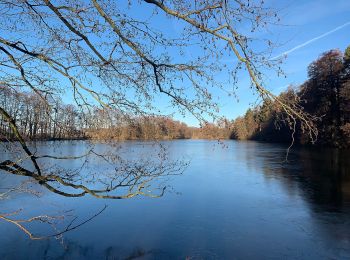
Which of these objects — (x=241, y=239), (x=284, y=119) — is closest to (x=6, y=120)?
(x=284, y=119)

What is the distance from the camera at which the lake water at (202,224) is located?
6.73 metres

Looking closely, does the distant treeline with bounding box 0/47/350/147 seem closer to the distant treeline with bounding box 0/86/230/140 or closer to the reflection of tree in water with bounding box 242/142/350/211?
the distant treeline with bounding box 0/86/230/140

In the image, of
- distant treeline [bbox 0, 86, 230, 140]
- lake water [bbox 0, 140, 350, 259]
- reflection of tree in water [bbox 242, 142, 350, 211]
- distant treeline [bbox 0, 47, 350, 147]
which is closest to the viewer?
distant treeline [bbox 0, 47, 350, 147]

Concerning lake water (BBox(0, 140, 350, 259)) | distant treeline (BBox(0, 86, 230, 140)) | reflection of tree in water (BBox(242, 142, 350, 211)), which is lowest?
lake water (BBox(0, 140, 350, 259))

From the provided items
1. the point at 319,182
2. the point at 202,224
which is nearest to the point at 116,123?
the point at 202,224

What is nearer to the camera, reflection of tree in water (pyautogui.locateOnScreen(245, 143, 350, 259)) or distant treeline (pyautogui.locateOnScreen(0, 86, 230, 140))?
distant treeline (pyautogui.locateOnScreen(0, 86, 230, 140))

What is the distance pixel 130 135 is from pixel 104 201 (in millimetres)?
8150

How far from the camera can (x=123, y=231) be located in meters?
8.02

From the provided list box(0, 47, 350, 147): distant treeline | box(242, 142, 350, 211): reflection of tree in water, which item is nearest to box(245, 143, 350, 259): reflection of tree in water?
box(242, 142, 350, 211): reflection of tree in water

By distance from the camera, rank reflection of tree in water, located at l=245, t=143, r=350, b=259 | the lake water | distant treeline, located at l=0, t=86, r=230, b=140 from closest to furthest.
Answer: distant treeline, located at l=0, t=86, r=230, b=140, the lake water, reflection of tree in water, located at l=245, t=143, r=350, b=259

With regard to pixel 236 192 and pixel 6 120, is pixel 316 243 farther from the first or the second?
pixel 6 120

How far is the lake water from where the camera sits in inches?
265

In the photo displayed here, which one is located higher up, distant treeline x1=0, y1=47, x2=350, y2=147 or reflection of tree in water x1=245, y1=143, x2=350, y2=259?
distant treeline x1=0, y1=47, x2=350, y2=147

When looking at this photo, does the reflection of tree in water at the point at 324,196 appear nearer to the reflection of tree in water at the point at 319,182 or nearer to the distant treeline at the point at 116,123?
the reflection of tree in water at the point at 319,182
